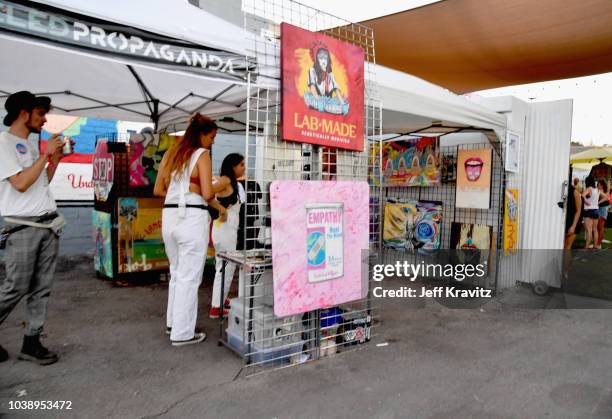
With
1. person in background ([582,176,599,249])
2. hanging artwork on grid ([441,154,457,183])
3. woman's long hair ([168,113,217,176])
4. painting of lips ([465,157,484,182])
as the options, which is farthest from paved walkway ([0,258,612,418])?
person in background ([582,176,599,249])

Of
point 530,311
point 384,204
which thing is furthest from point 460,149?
point 530,311

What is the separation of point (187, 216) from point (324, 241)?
1106 mm

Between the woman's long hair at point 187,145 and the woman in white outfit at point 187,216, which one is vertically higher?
the woman's long hair at point 187,145

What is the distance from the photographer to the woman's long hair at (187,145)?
10.9 ft

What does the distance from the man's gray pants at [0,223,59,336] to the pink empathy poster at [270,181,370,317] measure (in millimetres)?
1614

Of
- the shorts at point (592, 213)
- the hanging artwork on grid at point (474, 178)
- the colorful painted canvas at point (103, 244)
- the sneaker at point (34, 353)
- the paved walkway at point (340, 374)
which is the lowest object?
the paved walkway at point (340, 374)

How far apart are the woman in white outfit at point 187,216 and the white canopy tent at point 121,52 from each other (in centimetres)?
58

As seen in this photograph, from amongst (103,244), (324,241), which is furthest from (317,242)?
(103,244)

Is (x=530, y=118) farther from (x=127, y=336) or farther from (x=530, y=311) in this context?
(x=127, y=336)

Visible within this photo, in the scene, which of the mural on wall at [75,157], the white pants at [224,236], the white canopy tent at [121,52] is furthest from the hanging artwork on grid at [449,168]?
the mural on wall at [75,157]

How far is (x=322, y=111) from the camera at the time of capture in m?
3.29

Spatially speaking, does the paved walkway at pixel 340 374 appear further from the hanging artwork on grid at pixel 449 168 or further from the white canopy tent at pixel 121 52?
the hanging artwork on grid at pixel 449 168

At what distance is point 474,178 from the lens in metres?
5.64

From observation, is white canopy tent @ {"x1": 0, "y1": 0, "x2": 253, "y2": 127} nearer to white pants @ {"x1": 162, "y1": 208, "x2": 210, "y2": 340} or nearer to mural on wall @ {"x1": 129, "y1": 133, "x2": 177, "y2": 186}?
mural on wall @ {"x1": 129, "y1": 133, "x2": 177, "y2": 186}
